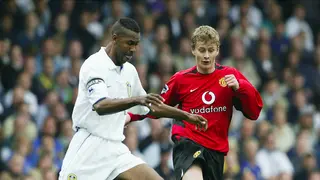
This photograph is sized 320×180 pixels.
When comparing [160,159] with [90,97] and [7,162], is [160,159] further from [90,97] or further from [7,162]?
[90,97]

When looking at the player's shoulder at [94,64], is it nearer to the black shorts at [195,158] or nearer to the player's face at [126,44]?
the player's face at [126,44]

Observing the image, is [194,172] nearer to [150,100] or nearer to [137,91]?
[137,91]

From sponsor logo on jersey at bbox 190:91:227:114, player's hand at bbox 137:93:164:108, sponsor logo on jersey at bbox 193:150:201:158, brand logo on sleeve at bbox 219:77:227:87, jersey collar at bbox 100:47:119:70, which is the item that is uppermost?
jersey collar at bbox 100:47:119:70

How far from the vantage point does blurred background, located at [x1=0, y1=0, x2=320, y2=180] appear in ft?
45.5

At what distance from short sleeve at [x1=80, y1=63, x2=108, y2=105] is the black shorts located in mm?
1078

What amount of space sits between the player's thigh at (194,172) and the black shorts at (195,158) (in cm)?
3

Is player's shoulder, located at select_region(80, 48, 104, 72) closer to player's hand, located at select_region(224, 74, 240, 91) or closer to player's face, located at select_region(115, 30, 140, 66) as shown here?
player's face, located at select_region(115, 30, 140, 66)

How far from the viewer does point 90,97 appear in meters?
8.52

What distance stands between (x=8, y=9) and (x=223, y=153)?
7.66 metres

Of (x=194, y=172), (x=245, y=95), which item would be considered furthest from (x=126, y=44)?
(x=194, y=172)

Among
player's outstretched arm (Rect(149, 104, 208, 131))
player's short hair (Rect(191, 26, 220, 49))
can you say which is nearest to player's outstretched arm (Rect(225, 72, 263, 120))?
player's short hair (Rect(191, 26, 220, 49))

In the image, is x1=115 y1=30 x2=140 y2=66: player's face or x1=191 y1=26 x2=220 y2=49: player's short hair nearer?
x1=115 y1=30 x2=140 y2=66: player's face

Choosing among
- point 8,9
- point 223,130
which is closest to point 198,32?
point 223,130

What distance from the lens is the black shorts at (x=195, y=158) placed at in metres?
8.95
